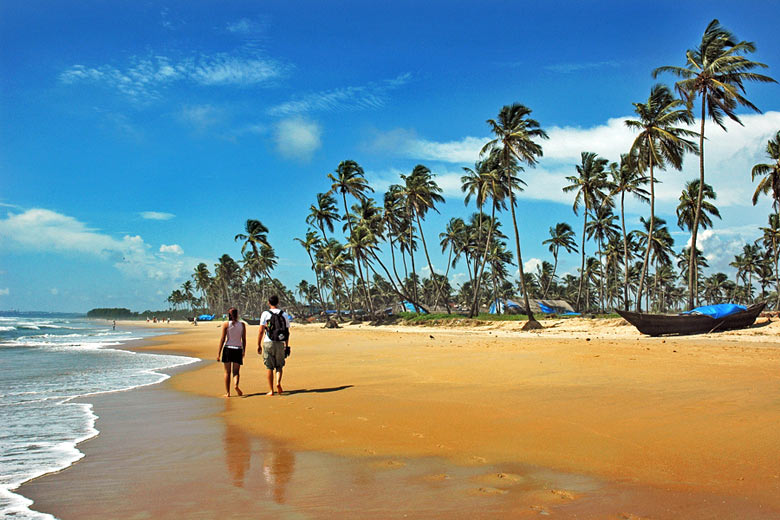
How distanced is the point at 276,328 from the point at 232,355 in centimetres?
104

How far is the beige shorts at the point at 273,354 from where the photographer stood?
27.5ft

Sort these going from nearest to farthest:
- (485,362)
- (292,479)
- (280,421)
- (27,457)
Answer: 1. (292,479)
2. (27,457)
3. (280,421)
4. (485,362)

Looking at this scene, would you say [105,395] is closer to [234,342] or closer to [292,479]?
[234,342]

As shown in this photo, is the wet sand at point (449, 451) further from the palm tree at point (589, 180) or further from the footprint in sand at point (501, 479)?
the palm tree at point (589, 180)

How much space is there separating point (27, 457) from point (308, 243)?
2209 inches

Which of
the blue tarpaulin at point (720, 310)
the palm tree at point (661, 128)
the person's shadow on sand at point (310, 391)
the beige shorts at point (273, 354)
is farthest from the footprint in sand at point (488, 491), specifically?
the palm tree at point (661, 128)

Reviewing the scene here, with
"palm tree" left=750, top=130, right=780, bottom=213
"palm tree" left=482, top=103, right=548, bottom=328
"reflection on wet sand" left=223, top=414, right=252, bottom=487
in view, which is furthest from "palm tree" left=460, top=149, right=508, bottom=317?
"reflection on wet sand" left=223, top=414, right=252, bottom=487

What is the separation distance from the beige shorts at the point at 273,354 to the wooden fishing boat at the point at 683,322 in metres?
16.7

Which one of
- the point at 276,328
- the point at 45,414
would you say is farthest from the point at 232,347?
the point at 45,414

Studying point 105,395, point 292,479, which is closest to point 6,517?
point 292,479

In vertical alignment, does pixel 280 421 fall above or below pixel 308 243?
below

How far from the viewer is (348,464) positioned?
4.37 meters

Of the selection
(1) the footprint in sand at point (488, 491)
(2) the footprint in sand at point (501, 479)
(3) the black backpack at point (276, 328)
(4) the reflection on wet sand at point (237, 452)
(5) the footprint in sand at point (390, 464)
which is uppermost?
(3) the black backpack at point (276, 328)

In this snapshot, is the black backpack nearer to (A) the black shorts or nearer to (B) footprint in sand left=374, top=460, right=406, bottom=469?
(A) the black shorts
